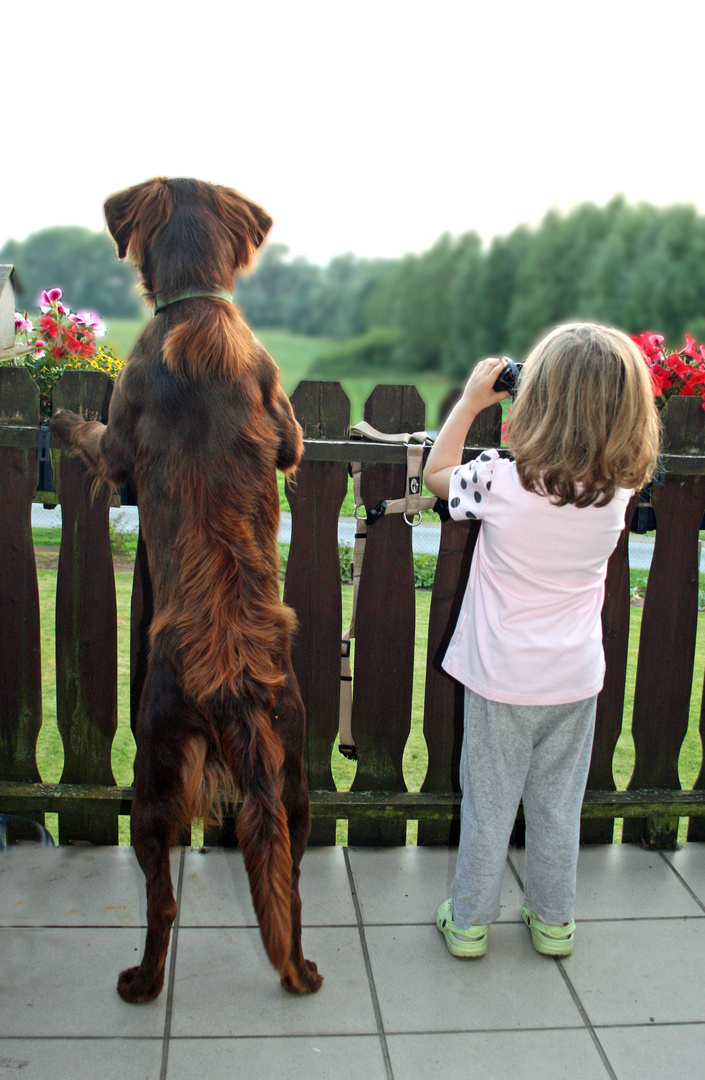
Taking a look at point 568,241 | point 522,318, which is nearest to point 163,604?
point 522,318

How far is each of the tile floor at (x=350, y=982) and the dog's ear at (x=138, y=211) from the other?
1.91m

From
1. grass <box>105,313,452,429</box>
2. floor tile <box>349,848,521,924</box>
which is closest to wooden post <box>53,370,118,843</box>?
grass <box>105,313,452,429</box>

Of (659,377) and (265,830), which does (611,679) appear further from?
(265,830)

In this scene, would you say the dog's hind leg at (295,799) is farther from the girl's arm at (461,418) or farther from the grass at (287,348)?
the grass at (287,348)

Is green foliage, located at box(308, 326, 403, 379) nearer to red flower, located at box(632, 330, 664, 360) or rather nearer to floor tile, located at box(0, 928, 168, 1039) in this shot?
red flower, located at box(632, 330, 664, 360)

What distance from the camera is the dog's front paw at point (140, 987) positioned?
2102 mm

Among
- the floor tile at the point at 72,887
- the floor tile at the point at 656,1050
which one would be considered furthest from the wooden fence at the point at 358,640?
the floor tile at the point at 656,1050

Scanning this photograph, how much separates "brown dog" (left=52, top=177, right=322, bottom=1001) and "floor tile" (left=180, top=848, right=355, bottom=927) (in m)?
0.35

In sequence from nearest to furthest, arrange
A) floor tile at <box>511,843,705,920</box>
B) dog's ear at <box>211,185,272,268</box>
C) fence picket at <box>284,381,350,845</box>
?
dog's ear at <box>211,185,272,268</box>, floor tile at <box>511,843,705,920</box>, fence picket at <box>284,381,350,845</box>

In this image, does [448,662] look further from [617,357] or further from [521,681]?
[617,357]

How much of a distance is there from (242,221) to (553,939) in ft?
7.16

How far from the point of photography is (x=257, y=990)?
219 cm

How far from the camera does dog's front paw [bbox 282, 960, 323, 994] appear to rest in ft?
7.00

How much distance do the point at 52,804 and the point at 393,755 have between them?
3.90ft
